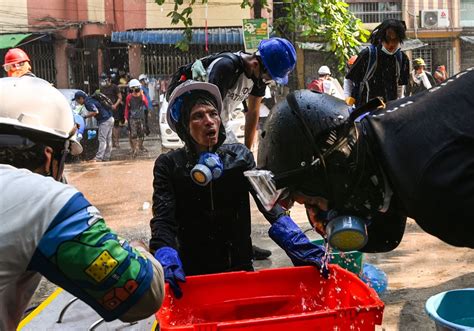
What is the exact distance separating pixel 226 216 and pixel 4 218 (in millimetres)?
1708

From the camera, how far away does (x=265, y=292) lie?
2.71 meters

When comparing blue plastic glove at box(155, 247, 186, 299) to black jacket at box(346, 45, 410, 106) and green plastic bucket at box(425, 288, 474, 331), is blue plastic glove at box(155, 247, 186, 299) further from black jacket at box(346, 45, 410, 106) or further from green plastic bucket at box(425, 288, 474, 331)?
black jacket at box(346, 45, 410, 106)

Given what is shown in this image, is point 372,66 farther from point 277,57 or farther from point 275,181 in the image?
point 275,181

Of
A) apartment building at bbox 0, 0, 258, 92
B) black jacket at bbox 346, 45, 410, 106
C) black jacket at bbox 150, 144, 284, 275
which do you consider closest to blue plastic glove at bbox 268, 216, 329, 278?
black jacket at bbox 150, 144, 284, 275

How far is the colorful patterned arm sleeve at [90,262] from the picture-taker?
1316 millimetres

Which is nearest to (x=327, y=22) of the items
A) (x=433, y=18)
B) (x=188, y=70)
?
(x=188, y=70)

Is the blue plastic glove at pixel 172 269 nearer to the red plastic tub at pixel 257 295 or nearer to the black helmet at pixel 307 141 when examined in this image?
the red plastic tub at pixel 257 295

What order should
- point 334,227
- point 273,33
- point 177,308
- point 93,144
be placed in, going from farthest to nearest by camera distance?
point 93,144 → point 273,33 → point 177,308 → point 334,227

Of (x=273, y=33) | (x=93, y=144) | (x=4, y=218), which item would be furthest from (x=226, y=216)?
(x=93, y=144)

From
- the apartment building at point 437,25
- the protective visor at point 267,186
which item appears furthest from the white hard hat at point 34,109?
the apartment building at point 437,25

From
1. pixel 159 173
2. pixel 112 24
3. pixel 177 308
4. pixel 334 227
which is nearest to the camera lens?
pixel 334 227

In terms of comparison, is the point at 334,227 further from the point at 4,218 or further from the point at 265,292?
the point at 265,292

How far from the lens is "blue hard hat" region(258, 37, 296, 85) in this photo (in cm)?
400

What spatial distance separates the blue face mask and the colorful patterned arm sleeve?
130cm
